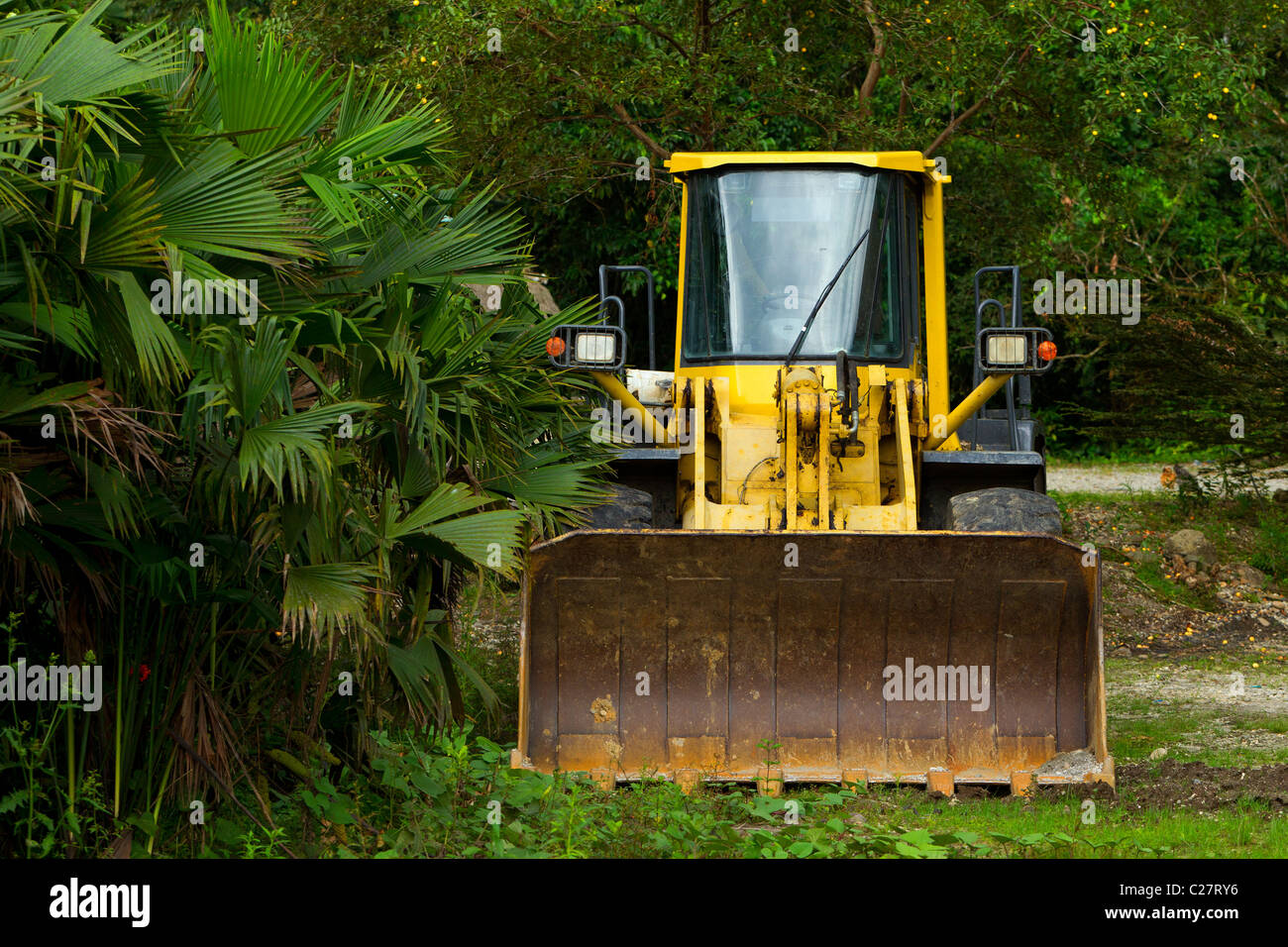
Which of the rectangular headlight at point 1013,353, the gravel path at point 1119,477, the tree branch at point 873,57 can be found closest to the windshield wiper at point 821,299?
the rectangular headlight at point 1013,353

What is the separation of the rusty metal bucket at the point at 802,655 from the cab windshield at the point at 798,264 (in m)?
1.49

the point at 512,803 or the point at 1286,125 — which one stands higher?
the point at 1286,125

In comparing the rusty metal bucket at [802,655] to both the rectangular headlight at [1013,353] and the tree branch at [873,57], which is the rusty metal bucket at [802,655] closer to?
the rectangular headlight at [1013,353]

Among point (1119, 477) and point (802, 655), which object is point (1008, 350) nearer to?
point (802, 655)

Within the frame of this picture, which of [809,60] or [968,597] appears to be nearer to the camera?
[968,597]

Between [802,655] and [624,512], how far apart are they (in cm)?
123

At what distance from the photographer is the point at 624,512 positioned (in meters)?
A: 7.74

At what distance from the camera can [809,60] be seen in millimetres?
14125

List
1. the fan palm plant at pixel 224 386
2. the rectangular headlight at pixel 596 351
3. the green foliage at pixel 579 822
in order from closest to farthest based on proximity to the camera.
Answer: the fan palm plant at pixel 224 386
the green foliage at pixel 579 822
the rectangular headlight at pixel 596 351

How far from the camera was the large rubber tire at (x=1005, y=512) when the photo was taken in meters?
7.55

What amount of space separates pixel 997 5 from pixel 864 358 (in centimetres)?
622
